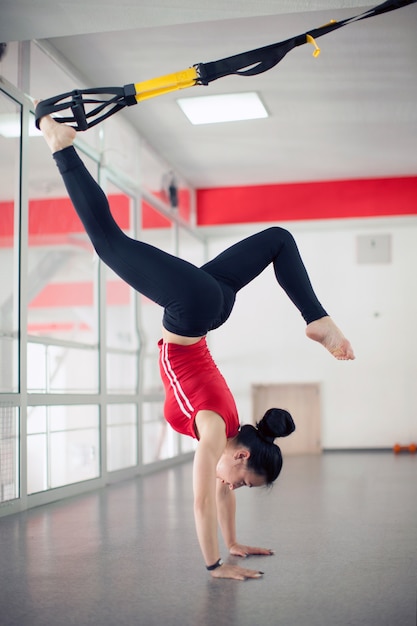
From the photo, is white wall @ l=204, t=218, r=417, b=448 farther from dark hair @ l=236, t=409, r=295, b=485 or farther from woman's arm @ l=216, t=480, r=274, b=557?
dark hair @ l=236, t=409, r=295, b=485

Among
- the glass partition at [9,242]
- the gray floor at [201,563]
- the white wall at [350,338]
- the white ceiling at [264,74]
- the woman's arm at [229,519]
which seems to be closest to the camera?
the gray floor at [201,563]

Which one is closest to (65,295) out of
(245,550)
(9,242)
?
(9,242)

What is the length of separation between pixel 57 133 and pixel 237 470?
1.27 meters

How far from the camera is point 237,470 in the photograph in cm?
265

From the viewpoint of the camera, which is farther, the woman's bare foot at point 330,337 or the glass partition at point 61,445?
the glass partition at point 61,445

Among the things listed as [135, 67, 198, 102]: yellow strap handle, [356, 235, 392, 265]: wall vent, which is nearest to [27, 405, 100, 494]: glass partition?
[135, 67, 198, 102]: yellow strap handle

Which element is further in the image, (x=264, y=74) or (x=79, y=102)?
(x=264, y=74)

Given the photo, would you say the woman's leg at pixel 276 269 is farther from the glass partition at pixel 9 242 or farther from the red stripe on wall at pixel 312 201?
the red stripe on wall at pixel 312 201

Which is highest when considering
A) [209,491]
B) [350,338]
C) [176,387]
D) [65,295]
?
[65,295]

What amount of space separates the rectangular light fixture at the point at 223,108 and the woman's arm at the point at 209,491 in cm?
401

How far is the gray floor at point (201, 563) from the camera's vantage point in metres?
2.11

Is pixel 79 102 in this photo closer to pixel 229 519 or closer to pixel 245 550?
pixel 229 519

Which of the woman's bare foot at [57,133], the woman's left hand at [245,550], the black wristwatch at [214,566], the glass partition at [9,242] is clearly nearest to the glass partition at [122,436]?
the glass partition at [9,242]

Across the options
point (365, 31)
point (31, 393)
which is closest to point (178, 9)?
point (365, 31)
